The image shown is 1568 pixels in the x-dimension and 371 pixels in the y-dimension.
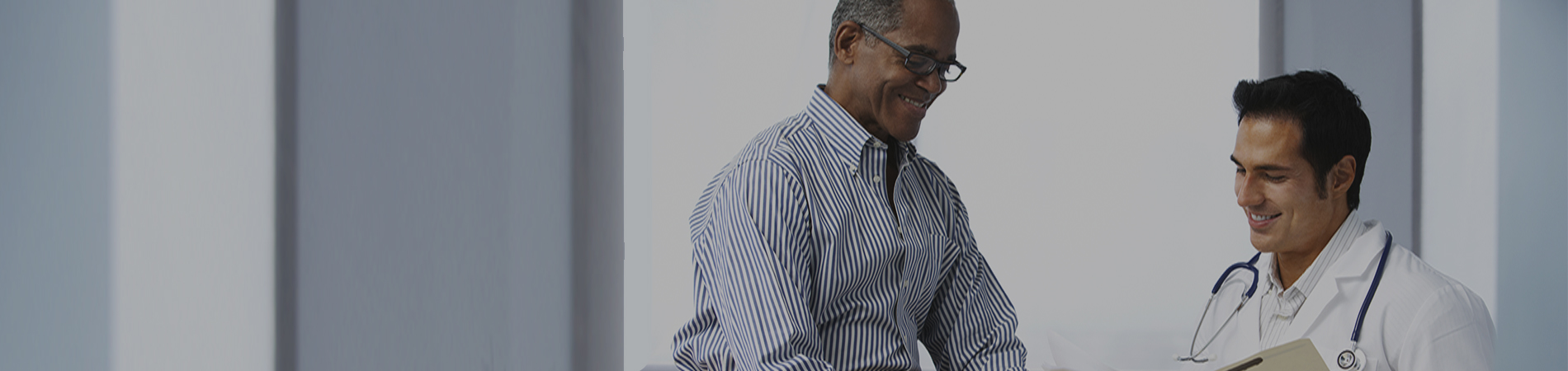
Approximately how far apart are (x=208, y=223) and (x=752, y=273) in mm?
1092

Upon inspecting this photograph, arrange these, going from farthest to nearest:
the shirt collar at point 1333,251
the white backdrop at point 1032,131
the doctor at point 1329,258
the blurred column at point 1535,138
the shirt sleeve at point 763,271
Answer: the white backdrop at point 1032,131 < the blurred column at point 1535,138 < the shirt collar at point 1333,251 < the doctor at point 1329,258 < the shirt sleeve at point 763,271

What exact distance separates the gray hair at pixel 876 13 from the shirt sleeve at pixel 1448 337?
36.0 inches

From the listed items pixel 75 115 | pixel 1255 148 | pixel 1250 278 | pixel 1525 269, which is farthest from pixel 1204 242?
pixel 75 115

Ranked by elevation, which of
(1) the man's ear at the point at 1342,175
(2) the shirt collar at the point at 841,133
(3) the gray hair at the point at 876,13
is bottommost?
(1) the man's ear at the point at 1342,175

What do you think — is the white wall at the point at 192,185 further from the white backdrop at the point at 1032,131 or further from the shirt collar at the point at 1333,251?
the shirt collar at the point at 1333,251

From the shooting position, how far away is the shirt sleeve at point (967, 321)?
1.34m

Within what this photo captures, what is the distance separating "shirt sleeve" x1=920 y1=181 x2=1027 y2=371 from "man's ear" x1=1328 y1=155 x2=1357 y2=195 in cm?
62

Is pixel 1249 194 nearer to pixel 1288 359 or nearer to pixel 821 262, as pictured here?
pixel 1288 359

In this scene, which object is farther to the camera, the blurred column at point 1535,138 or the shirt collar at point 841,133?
the blurred column at point 1535,138

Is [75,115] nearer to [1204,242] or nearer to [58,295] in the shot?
[58,295]

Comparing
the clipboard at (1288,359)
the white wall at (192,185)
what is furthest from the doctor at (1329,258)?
the white wall at (192,185)

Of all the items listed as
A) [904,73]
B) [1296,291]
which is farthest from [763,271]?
[1296,291]

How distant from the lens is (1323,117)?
146 cm

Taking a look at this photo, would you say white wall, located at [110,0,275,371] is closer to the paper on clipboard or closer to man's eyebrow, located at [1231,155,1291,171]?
the paper on clipboard
